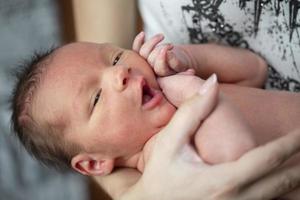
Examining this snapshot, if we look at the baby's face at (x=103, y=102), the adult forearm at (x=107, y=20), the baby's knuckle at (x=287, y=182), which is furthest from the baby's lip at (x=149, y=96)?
the adult forearm at (x=107, y=20)

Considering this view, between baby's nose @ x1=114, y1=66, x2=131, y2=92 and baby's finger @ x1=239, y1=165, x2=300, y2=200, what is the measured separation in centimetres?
23

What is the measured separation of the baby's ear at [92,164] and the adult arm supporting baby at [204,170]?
0.10 metres

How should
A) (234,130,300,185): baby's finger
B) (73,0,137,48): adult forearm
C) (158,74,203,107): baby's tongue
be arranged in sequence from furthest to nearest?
(73,0,137,48): adult forearm
(158,74,203,107): baby's tongue
(234,130,300,185): baby's finger

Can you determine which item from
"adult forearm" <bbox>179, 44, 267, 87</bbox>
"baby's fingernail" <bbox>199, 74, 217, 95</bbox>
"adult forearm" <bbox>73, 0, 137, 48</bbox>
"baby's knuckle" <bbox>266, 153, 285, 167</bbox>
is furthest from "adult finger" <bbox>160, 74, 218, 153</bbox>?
"adult forearm" <bbox>73, 0, 137, 48</bbox>

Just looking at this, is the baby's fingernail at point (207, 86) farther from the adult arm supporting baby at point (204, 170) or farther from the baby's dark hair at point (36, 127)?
the baby's dark hair at point (36, 127)

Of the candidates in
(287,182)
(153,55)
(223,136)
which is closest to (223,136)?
(223,136)

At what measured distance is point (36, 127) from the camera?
0.83 m

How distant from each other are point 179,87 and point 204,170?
0.14 m

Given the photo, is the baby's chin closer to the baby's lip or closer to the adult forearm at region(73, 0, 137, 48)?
the baby's lip

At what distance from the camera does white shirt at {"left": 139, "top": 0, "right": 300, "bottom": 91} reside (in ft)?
2.79

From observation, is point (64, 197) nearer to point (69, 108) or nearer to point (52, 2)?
point (52, 2)

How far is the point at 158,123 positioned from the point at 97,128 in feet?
0.31

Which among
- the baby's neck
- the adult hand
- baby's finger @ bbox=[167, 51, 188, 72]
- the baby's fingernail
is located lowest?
the baby's neck

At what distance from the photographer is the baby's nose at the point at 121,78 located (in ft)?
2.53
